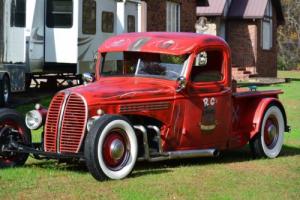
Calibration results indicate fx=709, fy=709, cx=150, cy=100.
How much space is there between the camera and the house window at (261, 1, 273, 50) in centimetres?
3794

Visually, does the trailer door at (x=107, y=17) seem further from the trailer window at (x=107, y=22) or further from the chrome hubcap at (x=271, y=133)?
the chrome hubcap at (x=271, y=133)

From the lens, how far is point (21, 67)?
18.5 metres

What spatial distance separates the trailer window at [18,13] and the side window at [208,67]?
10.2 metres

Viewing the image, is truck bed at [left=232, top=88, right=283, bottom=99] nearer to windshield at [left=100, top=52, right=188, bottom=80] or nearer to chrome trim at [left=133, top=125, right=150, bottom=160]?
windshield at [left=100, top=52, right=188, bottom=80]

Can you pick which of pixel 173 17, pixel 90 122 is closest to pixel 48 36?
pixel 173 17

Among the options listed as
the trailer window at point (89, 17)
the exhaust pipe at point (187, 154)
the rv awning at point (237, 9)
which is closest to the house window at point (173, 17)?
the rv awning at point (237, 9)

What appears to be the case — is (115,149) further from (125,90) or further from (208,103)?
(208,103)

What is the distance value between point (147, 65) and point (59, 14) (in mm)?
11142

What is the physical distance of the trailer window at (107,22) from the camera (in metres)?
21.2

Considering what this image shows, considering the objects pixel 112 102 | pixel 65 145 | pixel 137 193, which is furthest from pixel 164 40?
pixel 137 193

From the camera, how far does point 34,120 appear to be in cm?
847

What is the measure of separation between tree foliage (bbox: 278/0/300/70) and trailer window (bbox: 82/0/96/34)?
37.1 meters

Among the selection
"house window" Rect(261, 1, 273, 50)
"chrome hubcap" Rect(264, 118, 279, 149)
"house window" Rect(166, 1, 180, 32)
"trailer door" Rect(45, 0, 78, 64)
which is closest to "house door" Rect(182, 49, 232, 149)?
"chrome hubcap" Rect(264, 118, 279, 149)

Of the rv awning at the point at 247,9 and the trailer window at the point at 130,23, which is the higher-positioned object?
the rv awning at the point at 247,9
